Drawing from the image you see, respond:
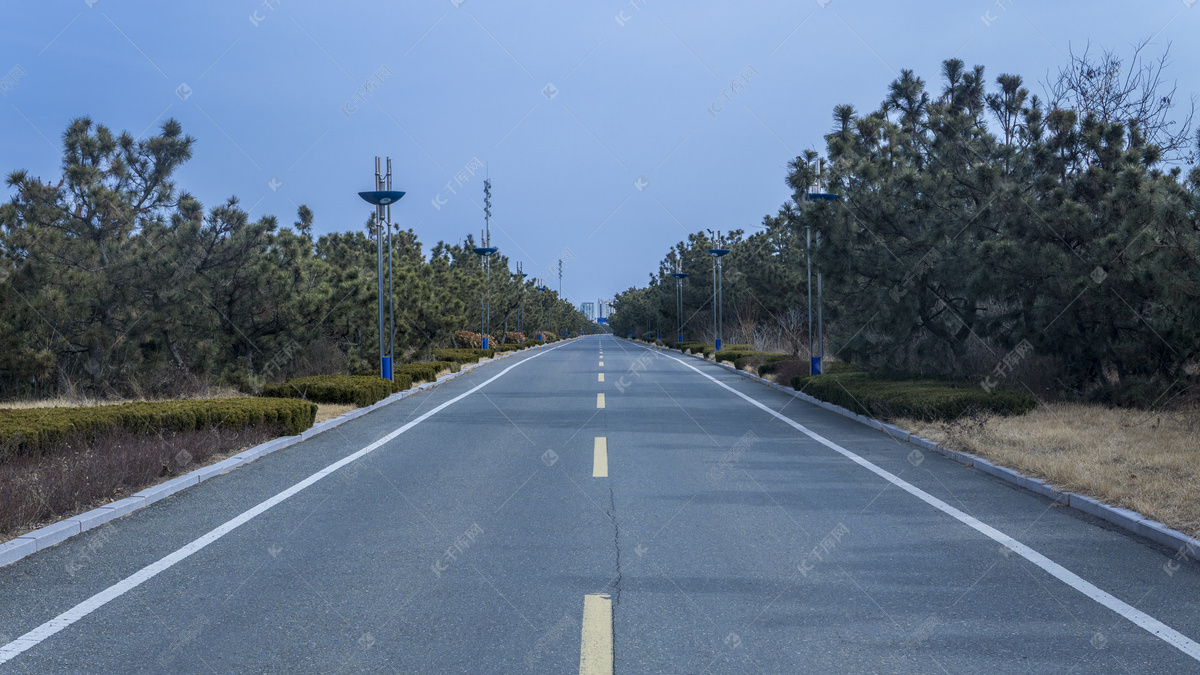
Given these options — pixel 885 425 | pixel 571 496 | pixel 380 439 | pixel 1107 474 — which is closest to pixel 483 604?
pixel 571 496

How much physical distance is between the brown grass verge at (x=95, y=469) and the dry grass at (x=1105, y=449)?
8951 millimetres

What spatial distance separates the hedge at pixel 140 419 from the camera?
29.1ft

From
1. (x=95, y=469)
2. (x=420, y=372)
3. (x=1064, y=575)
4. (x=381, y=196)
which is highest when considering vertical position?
(x=381, y=196)

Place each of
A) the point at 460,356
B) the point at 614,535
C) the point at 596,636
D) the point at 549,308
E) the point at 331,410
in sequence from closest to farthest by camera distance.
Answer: the point at 596,636 → the point at 614,535 → the point at 331,410 → the point at 460,356 → the point at 549,308

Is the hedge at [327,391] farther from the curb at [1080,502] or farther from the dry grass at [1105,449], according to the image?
the dry grass at [1105,449]

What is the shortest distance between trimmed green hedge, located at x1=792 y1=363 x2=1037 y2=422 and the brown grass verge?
9.74 metres

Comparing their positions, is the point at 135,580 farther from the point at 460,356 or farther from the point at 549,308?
the point at 549,308

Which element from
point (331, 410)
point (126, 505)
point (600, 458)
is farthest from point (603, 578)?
point (331, 410)

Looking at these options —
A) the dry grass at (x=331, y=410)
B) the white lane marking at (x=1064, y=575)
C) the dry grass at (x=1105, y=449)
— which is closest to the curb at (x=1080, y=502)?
the dry grass at (x=1105, y=449)

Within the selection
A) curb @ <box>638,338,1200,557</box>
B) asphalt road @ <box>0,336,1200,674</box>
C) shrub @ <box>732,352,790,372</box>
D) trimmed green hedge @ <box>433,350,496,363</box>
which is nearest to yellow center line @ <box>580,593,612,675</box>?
asphalt road @ <box>0,336,1200,674</box>

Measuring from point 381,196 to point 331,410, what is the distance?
691 centimetres

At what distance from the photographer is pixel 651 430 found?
518 inches

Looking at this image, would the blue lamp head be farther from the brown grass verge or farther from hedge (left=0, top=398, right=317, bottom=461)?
the brown grass verge

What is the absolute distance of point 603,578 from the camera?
5.45 meters
